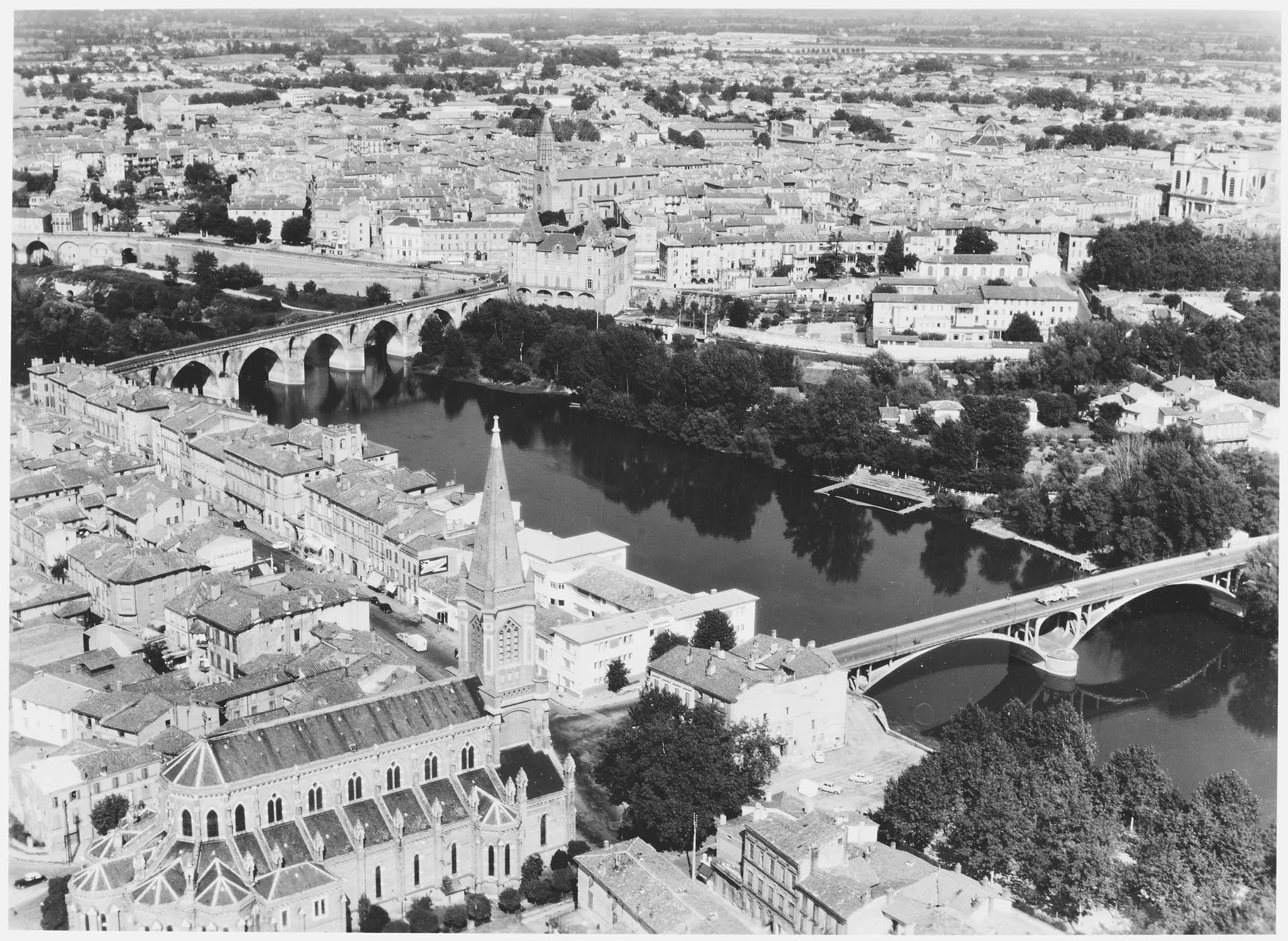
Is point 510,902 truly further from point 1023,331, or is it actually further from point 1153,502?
point 1023,331

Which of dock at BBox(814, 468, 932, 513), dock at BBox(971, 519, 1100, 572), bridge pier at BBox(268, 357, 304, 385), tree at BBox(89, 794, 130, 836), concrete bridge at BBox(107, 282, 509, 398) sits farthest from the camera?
bridge pier at BBox(268, 357, 304, 385)

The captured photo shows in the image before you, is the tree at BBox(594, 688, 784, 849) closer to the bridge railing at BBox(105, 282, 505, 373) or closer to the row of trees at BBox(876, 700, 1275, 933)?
the row of trees at BBox(876, 700, 1275, 933)

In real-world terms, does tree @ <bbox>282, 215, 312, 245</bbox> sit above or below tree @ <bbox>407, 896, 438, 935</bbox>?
above

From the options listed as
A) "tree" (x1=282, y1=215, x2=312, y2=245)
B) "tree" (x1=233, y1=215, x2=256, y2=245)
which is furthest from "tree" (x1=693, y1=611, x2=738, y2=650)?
"tree" (x1=233, y1=215, x2=256, y2=245)

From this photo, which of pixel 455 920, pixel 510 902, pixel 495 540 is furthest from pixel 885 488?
pixel 455 920

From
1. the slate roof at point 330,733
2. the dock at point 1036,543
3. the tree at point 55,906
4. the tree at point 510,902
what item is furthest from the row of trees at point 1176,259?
the tree at point 55,906
